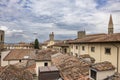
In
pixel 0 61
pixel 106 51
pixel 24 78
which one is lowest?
pixel 0 61

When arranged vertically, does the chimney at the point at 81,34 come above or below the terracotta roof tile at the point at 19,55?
above

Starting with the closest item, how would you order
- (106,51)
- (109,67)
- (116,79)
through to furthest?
(116,79), (109,67), (106,51)

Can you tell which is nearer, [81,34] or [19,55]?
[81,34]

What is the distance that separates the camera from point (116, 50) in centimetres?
1554

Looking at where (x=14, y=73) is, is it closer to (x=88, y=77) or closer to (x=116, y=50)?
(x=88, y=77)

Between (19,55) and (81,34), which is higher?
(81,34)

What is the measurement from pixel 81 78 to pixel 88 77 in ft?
3.68

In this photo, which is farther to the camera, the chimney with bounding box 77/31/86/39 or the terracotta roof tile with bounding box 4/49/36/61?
the chimney with bounding box 77/31/86/39

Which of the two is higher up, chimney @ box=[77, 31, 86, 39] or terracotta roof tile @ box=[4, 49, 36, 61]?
chimney @ box=[77, 31, 86, 39]

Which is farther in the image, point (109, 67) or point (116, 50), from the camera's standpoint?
point (116, 50)

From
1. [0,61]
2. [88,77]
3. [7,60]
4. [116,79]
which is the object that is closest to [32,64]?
[7,60]

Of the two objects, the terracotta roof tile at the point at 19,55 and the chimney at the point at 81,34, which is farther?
the chimney at the point at 81,34

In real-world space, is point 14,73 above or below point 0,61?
above

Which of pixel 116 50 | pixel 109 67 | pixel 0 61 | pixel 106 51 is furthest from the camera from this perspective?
pixel 0 61
